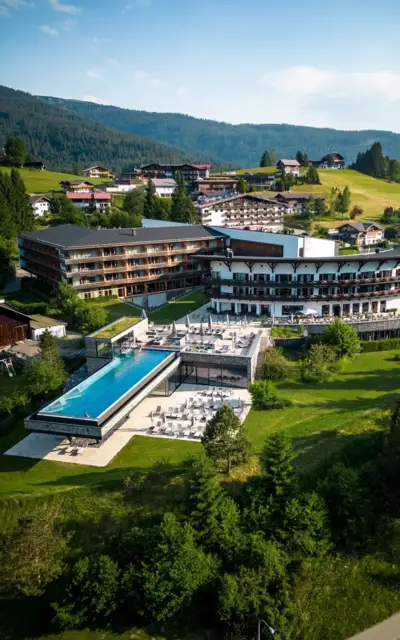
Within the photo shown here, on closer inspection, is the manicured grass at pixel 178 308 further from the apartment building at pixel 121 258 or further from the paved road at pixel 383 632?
the paved road at pixel 383 632

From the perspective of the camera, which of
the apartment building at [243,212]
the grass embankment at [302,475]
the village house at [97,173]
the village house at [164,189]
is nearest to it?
the grass embankment at [302,475]

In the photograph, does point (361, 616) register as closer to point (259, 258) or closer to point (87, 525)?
point (87, 525)

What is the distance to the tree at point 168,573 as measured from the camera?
75.7 feet

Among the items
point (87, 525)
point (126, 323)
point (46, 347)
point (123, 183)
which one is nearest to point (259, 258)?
point (126, 323)

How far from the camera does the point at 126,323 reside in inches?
1839

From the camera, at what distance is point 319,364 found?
44.3 meters

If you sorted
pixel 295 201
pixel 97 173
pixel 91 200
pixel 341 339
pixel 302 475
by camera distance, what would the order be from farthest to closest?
pixel 97 173 < pixel 91 200 < pixel 295 201 < pixel 341 339 < pixel 302 475

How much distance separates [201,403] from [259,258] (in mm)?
21665

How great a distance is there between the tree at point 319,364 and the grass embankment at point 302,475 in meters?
3.34

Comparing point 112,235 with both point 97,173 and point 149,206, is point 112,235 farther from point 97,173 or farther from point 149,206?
point 97,173

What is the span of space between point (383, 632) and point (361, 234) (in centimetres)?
8062

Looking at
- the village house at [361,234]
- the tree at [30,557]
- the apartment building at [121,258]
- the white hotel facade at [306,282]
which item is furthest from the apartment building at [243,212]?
the tree at [30,557]

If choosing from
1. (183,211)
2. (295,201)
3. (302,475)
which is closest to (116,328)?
(302,475)

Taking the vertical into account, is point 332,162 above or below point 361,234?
above
